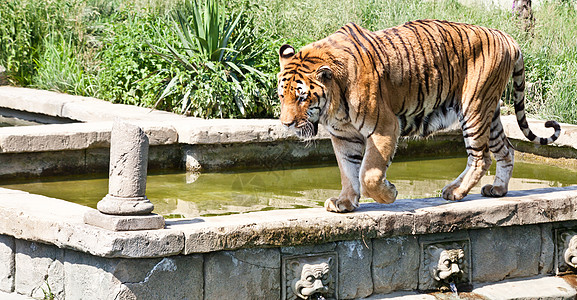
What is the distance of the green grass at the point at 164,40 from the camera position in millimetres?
9977

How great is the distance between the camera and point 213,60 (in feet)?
32.6

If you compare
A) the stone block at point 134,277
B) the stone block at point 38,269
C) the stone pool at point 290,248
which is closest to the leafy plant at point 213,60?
the stone pool at point 290,248

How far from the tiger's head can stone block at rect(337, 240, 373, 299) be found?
2.35 ft

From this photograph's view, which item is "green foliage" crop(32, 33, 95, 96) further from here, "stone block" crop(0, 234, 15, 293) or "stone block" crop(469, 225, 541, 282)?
"stone block" crop(469, 225, 541, 282)

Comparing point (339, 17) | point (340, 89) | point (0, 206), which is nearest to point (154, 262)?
point (0, 206)

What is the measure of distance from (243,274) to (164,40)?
584cm

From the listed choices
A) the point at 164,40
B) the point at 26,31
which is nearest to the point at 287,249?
the point at 164,40

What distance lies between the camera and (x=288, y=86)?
4758 mm

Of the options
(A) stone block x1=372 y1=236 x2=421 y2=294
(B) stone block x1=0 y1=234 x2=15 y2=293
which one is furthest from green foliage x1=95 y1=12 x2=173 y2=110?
(A) stone block x1=372 y1=236 x2=421 y2=294

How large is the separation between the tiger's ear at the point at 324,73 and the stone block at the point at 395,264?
40.5 inches

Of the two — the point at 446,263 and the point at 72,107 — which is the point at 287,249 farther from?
the point at 72,107

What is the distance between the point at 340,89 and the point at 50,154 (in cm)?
354

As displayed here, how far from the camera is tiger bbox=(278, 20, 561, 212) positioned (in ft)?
15.8

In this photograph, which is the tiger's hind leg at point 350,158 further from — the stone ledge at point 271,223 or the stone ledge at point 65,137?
the stone ledge at point 65,137
